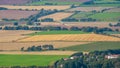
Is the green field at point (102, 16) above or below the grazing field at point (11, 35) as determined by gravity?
below

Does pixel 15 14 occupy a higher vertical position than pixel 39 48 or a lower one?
lower

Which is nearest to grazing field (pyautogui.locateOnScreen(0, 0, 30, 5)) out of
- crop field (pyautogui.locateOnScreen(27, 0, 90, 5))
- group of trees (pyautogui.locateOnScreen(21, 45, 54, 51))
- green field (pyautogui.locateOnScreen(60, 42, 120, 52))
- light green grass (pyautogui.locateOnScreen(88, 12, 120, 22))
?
crop field (pyautogui.locateOnScreen(27, 0, 90, 5))

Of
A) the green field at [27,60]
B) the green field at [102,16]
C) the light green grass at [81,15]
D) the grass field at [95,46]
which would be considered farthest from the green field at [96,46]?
the light green grass at [81,15]

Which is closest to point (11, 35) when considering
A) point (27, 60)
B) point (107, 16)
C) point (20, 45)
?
point (20, 45)

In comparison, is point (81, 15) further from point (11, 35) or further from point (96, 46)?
point (96, 46)

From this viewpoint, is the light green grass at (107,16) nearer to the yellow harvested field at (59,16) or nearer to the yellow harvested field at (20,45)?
the yellow harvested field at (59,16)

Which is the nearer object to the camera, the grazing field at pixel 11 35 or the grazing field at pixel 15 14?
the grazing field at pixel 11 35

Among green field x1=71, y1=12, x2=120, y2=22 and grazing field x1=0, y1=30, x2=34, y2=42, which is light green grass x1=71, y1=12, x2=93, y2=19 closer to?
green field x1=71, y1=12, x2=120, y2=22
